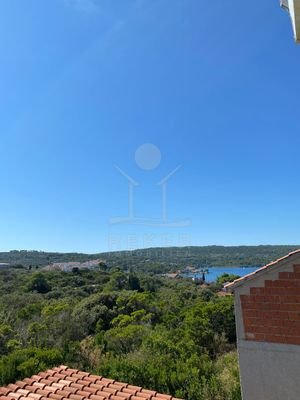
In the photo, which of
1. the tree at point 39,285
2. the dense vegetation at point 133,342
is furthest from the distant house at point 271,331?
the tree at point 39,285

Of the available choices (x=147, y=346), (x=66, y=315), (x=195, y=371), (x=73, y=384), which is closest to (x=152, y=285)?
(x=66, y=315)

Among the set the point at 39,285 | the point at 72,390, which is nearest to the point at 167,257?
the point at 39,285

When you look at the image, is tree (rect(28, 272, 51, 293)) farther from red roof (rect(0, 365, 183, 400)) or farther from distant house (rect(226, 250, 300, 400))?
distant house (rect(226, 250, 300, 400))

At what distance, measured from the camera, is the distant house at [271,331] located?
12.3 ft

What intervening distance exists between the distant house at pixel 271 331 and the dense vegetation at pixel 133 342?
16.5 ft

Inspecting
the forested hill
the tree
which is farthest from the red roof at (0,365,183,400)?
the forested hill

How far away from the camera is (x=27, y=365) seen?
8.82m

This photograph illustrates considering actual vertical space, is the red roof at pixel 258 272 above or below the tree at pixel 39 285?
above

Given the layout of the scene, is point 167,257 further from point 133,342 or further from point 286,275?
point 286,275

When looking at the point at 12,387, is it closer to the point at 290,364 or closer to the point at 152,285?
the point at 290,364

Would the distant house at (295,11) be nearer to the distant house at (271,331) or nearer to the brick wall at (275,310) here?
the distant house at (271,331)

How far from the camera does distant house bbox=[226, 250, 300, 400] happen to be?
3.75 meters

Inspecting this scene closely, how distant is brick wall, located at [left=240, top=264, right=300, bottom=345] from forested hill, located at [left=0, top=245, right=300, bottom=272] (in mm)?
56260

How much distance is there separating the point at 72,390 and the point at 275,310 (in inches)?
133
